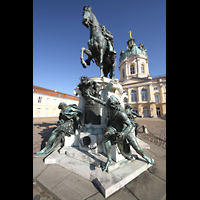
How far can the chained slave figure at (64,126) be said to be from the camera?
8.54 ft

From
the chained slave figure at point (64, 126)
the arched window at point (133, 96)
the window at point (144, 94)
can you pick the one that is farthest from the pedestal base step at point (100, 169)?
the window at point (144, 94)

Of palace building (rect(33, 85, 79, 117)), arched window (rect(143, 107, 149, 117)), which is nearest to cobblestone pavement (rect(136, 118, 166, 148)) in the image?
arched window (rect(143, 107, 149, 117))

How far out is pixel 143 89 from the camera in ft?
76.7

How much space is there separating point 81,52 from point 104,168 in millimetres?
3664

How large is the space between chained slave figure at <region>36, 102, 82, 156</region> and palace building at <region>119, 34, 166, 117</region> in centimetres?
2287

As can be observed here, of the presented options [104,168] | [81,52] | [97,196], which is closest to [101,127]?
[104,168]

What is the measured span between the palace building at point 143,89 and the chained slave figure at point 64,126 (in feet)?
75.0

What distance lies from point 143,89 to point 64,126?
2502 centimetres

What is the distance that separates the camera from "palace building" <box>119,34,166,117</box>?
2223 cm

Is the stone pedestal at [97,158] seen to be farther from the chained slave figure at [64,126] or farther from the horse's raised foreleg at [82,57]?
the horse's raised foreleg at [82,57]

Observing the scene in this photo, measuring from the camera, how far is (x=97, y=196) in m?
1.30

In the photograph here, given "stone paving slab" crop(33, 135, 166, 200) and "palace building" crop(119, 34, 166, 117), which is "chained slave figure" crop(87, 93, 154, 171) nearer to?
"stone paving slab" crop(33, 135, 166, 200)
